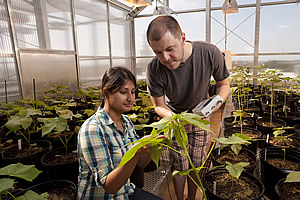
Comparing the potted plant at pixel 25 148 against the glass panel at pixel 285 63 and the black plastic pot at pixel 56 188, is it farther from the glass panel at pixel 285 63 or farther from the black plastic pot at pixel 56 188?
the glass panel at pixel 285 63

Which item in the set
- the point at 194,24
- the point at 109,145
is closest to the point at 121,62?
the point at 194,24

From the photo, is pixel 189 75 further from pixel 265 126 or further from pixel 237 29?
pixel 237 29

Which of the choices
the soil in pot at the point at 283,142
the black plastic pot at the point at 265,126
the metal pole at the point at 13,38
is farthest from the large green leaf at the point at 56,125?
the metal pole at the point at 13,38

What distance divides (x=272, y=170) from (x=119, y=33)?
491cm

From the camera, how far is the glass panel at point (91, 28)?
150 inches

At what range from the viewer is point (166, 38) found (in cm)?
96

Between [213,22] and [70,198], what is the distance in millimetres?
4959

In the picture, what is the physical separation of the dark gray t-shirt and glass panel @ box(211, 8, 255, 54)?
3934mm

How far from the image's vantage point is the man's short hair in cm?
95

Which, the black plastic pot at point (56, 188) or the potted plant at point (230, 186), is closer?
the potted plant at point (230, 186)

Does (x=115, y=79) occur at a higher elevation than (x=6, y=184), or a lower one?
higher

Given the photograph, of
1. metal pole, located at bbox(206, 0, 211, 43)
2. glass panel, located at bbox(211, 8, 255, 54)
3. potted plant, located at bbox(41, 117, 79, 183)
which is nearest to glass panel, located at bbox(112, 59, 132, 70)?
metal pole, located at bbox(206, 0, 211, 43)

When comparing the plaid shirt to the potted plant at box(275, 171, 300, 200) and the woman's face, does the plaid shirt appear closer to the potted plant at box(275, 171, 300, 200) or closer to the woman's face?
the woman's face

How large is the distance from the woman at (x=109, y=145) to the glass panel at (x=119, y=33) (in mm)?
4166
